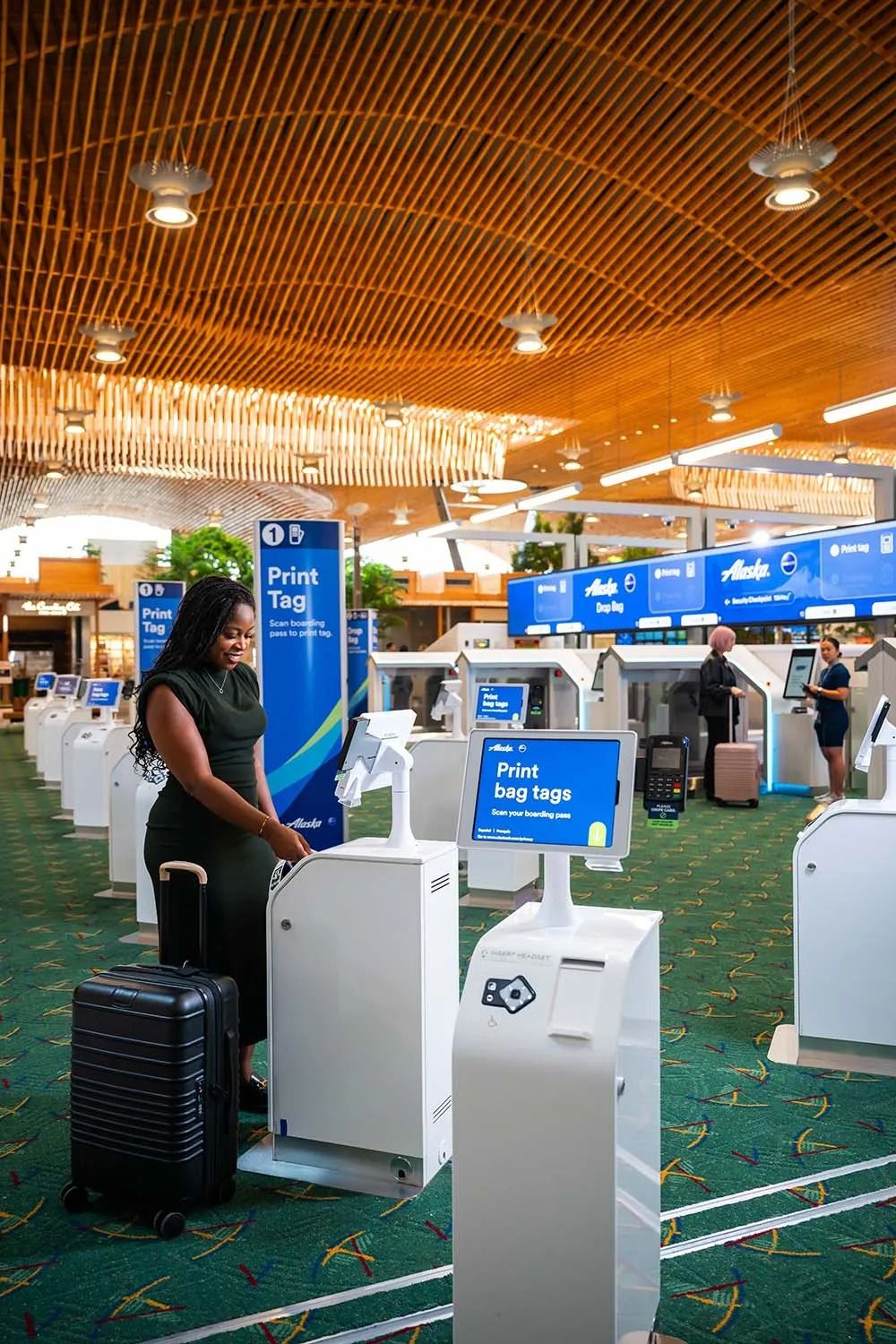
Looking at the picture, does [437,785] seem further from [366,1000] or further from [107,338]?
[107,338]

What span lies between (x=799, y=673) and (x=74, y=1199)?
9.12 m

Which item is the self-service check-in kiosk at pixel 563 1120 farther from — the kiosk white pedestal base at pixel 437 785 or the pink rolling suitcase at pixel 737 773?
the pink rolling suitcase at pixel 737 773

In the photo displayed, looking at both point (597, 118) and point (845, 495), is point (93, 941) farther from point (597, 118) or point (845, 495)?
point (845, 495)

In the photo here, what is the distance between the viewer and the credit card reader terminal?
2.32 metres

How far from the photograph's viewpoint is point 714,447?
9.94 metres

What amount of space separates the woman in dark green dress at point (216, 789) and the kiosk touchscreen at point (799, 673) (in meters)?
8.25

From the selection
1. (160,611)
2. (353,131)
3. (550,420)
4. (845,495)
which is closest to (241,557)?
(550,420)

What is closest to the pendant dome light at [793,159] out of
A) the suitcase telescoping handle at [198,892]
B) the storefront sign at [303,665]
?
the storefront sign at [303,665]

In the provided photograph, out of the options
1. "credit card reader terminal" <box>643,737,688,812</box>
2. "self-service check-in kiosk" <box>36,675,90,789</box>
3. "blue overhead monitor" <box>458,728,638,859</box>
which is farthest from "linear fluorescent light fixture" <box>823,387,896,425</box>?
"self-service check-in kiosk" <box>36,675,90,789</box>

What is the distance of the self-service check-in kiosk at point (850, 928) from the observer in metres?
3.68

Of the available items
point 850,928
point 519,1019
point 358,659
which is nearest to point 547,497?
point 358,659

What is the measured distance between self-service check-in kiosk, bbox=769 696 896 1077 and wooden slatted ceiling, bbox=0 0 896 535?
401cm

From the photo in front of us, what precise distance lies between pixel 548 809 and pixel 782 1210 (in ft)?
4.56

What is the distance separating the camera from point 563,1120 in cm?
193
